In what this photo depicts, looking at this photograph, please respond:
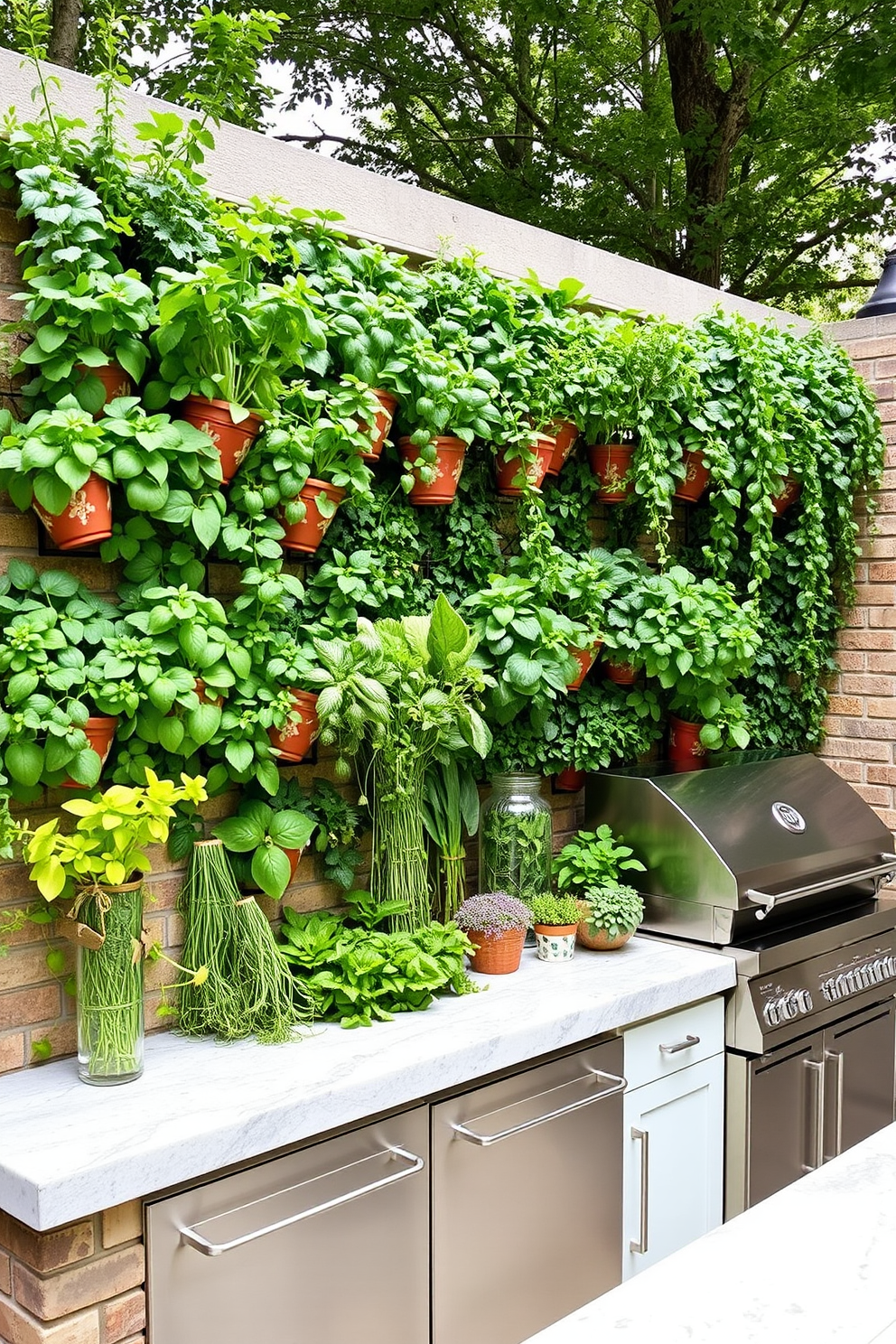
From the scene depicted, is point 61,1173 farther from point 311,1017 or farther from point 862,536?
point 862,536

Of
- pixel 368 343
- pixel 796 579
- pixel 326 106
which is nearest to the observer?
pixel 368 343

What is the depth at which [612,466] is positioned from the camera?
2.86m

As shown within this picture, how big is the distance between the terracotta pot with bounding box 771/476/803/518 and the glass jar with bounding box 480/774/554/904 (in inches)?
47.2

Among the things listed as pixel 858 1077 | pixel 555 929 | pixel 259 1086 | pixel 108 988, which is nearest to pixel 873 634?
pixel 858 1077

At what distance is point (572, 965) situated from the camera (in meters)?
2.51

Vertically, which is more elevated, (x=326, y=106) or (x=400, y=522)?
(x=326, y=106)

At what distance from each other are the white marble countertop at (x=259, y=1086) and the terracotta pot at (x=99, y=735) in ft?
1.63

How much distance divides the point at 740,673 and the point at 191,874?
1534 mm

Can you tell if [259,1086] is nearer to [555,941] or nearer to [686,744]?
[555,941]

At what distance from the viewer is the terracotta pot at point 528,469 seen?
2.63 metres

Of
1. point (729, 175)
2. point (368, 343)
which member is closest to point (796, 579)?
point (368, 343)

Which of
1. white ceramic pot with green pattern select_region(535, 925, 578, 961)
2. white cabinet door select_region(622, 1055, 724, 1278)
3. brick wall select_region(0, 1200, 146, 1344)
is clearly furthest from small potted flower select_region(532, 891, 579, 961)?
brick wall select_region(0, 1200, 146, 1344)

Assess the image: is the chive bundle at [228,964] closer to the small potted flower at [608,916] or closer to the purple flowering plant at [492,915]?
the purple flowering plant at [492,915]

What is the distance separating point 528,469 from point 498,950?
1.10 metres
